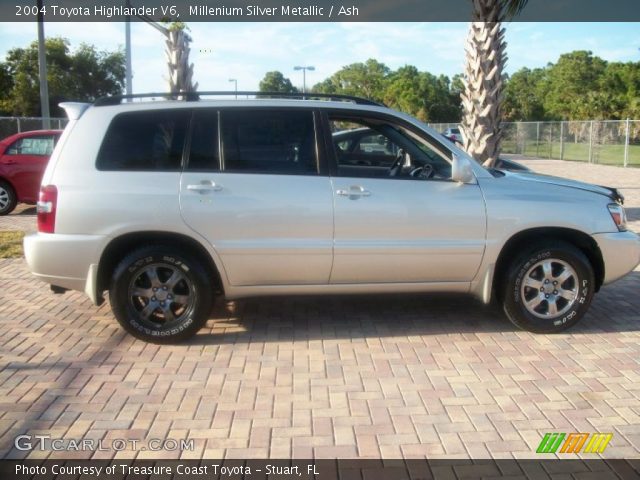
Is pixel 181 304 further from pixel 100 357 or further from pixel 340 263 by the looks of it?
pixel 340 263

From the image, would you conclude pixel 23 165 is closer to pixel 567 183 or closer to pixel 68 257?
pixel 68 257

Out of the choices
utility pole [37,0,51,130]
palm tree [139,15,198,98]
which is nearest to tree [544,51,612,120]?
utility pole [37,0,51,130]

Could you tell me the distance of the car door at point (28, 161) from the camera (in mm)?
11875

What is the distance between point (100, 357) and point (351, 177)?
94.6 inches

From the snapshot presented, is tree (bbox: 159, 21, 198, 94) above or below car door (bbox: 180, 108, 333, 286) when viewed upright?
above

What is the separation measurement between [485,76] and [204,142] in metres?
5.72

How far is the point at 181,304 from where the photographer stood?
488 centimetres

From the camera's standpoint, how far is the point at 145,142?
484 cm

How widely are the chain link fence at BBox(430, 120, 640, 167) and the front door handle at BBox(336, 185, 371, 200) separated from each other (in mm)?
21839

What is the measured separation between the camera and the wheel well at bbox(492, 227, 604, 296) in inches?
197

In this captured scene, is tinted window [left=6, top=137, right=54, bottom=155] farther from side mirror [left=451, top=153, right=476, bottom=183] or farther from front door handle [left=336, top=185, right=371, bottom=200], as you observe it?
side mirror [left=451, top=153, right=476, bottom=183]

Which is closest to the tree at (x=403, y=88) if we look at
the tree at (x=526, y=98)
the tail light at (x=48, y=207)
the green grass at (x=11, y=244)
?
the tree at (x=526, y=98)

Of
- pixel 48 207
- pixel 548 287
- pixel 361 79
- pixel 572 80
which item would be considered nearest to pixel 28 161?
pixel 48 207

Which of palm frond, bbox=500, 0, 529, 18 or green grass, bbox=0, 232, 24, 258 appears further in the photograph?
palm frond, bbox=500, 0, 529, 18
